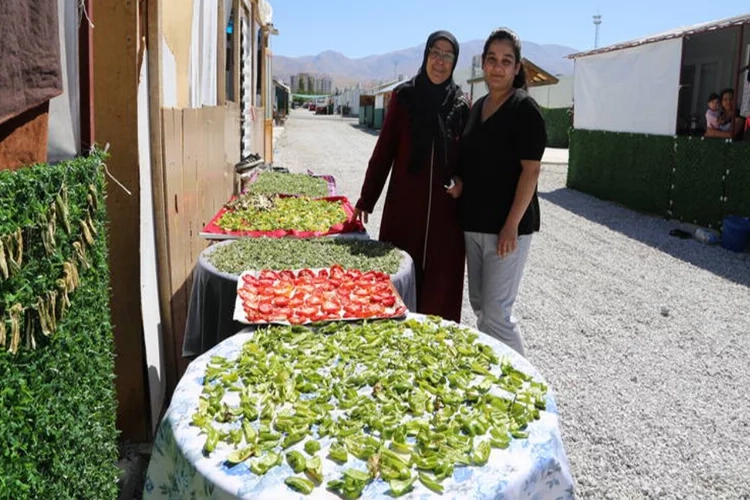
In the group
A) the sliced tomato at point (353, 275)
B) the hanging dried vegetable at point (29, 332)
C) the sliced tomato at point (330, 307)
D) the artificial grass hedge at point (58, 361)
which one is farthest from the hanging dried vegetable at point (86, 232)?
the sliced tomato at point (353, 275)

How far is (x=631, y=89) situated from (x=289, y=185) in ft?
27.5

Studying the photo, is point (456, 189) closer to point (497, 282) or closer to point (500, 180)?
point (500, 180)

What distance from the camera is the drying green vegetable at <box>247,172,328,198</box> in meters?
6.99

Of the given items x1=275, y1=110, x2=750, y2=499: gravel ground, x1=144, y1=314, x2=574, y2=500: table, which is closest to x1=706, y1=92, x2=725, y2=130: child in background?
x1=275, y1=110, x2=750, y2=499: gravel ground

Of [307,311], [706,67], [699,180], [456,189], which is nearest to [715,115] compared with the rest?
[699,180]

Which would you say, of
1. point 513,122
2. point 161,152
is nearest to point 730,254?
point 513,122

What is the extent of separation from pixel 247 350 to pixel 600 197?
12745 mm

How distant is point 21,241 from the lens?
1.76 metres

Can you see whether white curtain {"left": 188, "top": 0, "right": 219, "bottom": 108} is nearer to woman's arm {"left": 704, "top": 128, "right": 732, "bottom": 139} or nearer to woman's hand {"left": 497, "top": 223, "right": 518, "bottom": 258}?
woman's hand {"left": 497, "top": 223, "right": 518, "bottom": 258}

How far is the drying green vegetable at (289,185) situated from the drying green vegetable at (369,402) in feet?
13.4

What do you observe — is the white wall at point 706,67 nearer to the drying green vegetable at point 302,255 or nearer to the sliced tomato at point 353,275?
the drying green vegetable at point 302,255

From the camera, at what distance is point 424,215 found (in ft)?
13.9

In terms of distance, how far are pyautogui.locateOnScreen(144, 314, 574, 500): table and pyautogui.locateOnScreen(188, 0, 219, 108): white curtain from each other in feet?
10.3

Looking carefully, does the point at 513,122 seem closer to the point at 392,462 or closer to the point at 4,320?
the point at 392,462
